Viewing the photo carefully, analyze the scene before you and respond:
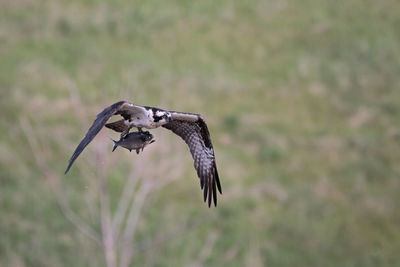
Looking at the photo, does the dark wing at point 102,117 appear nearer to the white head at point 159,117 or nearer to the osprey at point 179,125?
the osprey at point 179,125

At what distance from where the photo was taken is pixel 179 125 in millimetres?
14578

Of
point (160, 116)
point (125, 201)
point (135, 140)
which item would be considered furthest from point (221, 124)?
point (135, 140)

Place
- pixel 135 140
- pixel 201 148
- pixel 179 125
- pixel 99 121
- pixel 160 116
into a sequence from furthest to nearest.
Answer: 1. pixel 201 148
2. pixel 179 125
3. pixel 160 116
4. pixel 135 140
5. pixel 99 121

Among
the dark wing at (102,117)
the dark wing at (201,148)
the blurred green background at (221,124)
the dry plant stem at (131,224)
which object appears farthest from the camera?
the blurred green background at (221,124)

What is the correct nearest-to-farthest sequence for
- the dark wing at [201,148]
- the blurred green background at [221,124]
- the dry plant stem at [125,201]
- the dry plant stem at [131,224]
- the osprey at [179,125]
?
1. the osprey at [179,125]
2. the dark wing at [201,148]
3. the dry plant stem at [131,224]
4. the dry plant stem at [125,201]
5. the blurred green background at [221,124]

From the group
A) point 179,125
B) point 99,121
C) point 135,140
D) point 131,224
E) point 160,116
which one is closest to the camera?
point 99,121

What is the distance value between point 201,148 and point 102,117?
3375 mm

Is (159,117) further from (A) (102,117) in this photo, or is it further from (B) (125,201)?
(B) (125,201)

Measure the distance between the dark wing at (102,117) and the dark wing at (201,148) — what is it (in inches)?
60.8

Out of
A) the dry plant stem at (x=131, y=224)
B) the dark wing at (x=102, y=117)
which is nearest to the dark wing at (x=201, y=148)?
the dark wing at (x=102, y=117)

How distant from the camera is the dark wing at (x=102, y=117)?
1103 cm

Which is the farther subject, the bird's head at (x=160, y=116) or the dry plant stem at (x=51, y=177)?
the dry plant stem at (x=51, y=177)

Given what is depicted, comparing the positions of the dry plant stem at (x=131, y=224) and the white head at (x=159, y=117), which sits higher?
the white head at (x=159, y=117)

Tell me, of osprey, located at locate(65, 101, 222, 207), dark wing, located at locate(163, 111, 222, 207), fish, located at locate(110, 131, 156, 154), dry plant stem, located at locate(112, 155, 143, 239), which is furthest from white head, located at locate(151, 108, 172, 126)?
dry plant stem, located at locate(112, 155, 143, 239)
